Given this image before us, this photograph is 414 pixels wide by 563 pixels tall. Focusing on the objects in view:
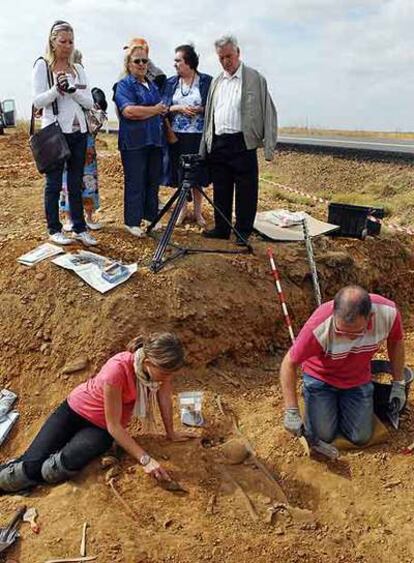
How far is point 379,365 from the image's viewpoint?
179 inches

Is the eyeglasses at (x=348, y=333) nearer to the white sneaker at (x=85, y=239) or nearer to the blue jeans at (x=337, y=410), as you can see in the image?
the blue jeans at (x=337, y=410)

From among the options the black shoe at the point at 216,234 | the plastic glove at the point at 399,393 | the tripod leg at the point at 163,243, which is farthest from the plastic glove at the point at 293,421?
the black shoe at the point at 216,234

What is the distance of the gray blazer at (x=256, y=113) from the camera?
17.6 feet

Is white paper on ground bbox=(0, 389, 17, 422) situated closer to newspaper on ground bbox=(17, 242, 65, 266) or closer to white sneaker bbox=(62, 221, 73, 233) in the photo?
newspaper on ground bbox=(17, 242, 65, 266)

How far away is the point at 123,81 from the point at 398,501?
3847 mm

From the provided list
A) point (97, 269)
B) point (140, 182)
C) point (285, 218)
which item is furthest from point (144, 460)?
point (285, 218)

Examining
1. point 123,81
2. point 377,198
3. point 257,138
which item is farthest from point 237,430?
point 377,198

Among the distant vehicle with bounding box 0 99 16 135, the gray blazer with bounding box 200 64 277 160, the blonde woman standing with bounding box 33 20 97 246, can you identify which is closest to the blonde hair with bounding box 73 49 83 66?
the blonde woman standing with bounding box 33 20 97 246

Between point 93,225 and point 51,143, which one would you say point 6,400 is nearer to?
point 93,225

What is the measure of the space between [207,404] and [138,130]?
2.36m

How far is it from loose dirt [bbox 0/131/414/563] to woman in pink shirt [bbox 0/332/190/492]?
13 cm

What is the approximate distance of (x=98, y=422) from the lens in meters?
3.88

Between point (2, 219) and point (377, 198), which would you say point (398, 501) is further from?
point (377, 198)

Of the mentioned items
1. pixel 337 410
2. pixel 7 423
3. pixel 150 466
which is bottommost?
pixel 7 423
